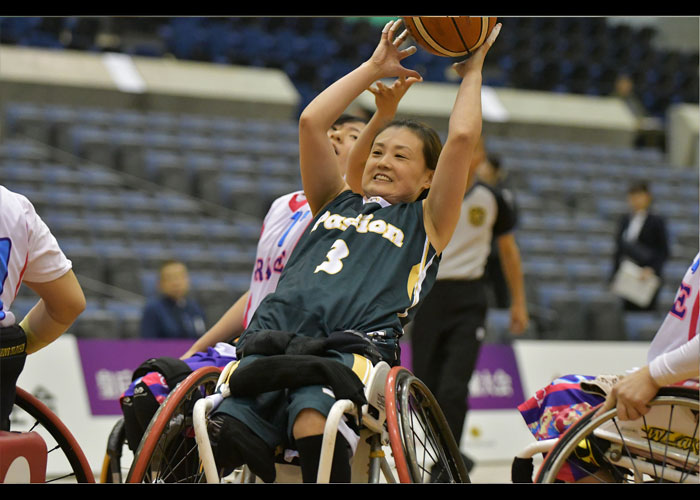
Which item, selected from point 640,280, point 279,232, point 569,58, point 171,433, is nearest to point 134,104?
point 640,280

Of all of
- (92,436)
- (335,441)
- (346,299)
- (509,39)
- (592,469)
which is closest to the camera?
(335,441)

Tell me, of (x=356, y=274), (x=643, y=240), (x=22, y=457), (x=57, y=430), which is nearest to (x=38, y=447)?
(x=22, y=457)

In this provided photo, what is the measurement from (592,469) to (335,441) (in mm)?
898

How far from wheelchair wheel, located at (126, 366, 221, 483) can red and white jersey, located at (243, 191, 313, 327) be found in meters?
0.60

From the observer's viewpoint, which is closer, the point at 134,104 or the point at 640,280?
the point at 640,280

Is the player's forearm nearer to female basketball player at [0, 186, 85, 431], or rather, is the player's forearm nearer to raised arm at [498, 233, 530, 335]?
raised arm at [498, 233, 530, 335]

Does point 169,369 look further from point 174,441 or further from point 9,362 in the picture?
point 9,362

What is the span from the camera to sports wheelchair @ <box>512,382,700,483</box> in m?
2.54

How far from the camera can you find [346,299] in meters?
2.62

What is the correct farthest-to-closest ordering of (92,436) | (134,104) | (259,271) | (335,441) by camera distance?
1. (134,104)
2. (92,436)
3. (259,271)
4. (335,441)

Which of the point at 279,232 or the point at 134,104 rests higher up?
the point at 134,104

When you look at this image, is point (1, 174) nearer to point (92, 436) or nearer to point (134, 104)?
point (134, 104)

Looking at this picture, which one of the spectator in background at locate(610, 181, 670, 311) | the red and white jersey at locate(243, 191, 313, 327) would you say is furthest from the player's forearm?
the spectator in background at locate(610, 181, 670, 311)

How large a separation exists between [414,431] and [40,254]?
1.15m
